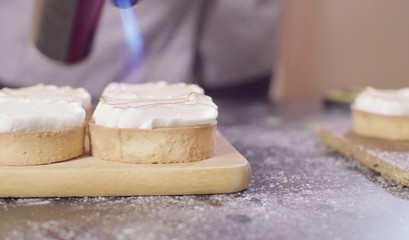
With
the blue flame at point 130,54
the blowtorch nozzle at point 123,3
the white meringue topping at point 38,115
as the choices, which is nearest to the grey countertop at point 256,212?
the white meringue topping at point 38,115

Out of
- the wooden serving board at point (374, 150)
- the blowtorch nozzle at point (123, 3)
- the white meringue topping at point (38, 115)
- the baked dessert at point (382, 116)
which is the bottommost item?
the wooden serving board at point (374, 150)

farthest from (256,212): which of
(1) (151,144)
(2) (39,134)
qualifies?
(2) (39,134)

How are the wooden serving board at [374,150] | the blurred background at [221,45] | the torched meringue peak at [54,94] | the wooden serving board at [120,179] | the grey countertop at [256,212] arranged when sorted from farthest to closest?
1. the blurred background at [221,45]
2. the torched meringue peak at [54,94]
3. the wooden serving board at [374,150]
4. the wooden serving board at [120,179]
5. the grey countertop at [256,212]

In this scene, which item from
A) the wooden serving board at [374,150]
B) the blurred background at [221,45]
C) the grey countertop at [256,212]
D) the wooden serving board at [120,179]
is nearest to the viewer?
the grey countertop at [256,212]

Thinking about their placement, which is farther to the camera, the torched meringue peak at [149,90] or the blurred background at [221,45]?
the blurred background at [221,45]

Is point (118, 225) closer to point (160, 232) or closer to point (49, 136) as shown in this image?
point (160, 232)

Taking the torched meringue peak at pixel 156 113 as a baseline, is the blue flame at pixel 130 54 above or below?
below

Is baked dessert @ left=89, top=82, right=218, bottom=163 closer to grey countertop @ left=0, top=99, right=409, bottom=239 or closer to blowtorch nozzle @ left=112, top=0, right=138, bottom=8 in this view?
grey countertop @ left=0, top=99, right=409, bottom=239

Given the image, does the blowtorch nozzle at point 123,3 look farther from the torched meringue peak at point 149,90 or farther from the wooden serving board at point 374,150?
the wooden serving board at point 374,150
